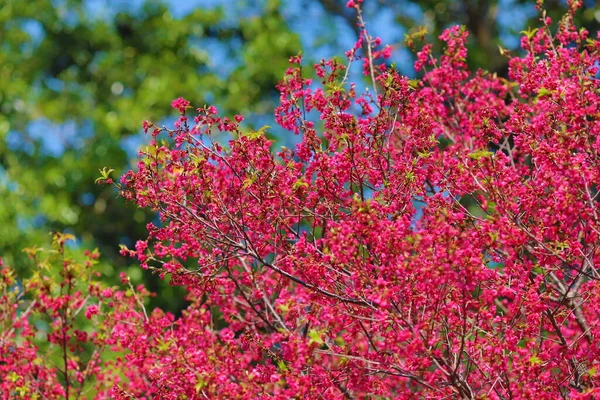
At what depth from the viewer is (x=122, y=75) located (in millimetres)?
21516

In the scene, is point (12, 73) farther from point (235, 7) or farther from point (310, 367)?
point (310, 367)

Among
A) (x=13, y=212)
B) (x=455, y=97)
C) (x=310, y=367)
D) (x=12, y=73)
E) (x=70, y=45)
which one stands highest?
(x=70, y=45)

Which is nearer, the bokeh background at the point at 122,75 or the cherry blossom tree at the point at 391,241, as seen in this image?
the cherry blossom tree at the point at 391,241

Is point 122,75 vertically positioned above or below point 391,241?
above

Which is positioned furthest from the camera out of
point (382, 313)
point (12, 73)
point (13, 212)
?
point (12, 73)

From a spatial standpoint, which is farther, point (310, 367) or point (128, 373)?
point (128, 373)

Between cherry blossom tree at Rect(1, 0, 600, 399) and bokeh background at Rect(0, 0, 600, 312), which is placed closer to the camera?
cherry blossom tree at Rect(1, 0, 600, 399)

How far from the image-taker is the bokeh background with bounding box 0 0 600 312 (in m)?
18.3

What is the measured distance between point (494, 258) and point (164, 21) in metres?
18.0

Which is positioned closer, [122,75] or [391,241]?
[391,241]

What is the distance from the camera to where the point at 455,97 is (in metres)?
8.28

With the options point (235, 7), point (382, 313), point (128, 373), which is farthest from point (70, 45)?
point (382, 313)

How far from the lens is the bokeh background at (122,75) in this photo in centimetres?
1828

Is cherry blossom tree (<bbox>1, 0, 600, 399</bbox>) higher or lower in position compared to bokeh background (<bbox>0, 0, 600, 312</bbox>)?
lower
